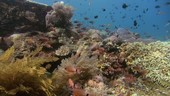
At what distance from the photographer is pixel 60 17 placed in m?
10.3

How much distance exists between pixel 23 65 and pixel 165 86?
12.1ft

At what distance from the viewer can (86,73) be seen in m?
5.29

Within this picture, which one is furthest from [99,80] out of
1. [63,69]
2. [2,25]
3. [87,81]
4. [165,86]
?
[2,25]

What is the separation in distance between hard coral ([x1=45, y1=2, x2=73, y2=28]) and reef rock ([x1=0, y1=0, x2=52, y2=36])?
2.16 feet

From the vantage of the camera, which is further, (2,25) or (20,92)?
(2,25)

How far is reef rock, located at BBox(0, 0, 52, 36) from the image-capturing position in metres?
10.3

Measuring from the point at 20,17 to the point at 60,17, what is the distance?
5.54ft

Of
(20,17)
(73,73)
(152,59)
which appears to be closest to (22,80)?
(73,73)

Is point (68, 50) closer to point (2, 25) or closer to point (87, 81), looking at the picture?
point (87, 81)

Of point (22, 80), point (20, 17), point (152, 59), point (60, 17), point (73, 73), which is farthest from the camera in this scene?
point (20, 17)

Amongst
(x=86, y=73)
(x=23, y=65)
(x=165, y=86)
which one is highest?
(x=23, y=65)

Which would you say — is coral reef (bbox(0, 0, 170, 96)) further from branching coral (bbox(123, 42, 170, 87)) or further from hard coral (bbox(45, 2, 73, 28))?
hard coral (bbox(45, 2, 73, 28))

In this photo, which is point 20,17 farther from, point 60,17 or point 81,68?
point 81,68

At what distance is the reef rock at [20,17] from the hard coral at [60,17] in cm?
66
